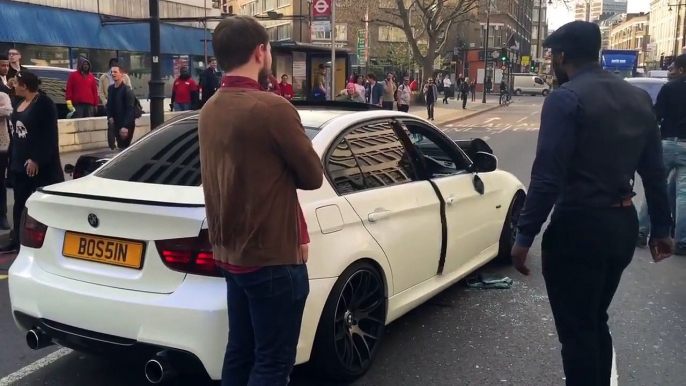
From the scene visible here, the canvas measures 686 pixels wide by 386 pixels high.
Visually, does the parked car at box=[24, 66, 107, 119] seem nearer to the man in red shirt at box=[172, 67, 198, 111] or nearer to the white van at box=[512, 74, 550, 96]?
the man in red shirt at box=[172, 67, 198, 111]

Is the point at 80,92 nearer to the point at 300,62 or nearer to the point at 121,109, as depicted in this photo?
the point at 121,109

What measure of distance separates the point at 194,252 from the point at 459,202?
2.33m

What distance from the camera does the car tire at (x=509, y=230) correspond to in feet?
19.9

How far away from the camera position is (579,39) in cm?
309

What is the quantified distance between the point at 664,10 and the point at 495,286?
139 m

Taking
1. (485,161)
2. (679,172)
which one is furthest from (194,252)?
(679,172)

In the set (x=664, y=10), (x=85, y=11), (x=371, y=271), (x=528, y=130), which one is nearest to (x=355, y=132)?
(x=371, y=271)

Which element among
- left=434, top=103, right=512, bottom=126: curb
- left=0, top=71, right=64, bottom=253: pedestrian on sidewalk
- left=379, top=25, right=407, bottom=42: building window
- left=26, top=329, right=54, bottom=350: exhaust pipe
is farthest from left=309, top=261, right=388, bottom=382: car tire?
left=379, top=25, right=407, bottom=42: building window

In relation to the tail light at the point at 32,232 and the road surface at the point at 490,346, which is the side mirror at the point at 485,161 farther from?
the tail light at the point at 32,232

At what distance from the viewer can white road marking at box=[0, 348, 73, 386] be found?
3984mm

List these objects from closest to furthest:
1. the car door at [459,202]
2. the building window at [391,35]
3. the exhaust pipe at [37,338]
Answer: the exhaust pipe at [37,338]
the car door at [459,202]
the building window at [391,35]

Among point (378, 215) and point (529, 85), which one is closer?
point (378, 215)

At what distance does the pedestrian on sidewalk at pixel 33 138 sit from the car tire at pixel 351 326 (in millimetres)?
3867

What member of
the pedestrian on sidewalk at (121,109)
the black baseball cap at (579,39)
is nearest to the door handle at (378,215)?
the black baseball cap at (579,39)
